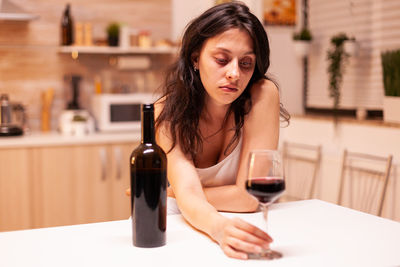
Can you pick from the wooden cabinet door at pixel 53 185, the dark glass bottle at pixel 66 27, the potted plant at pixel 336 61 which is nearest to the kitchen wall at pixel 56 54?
the dark glass bottle at pixel 66 27

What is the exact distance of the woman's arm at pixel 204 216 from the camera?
1160 mm

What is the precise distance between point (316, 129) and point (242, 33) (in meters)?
2.23

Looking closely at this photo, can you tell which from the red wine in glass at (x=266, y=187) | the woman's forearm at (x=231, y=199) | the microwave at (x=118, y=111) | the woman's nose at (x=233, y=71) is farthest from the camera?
the microwave at (x=118, y=111)

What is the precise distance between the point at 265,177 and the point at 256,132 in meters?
0.66

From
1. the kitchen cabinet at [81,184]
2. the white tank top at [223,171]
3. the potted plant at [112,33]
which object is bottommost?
the kitchen cabinet at [81,184]

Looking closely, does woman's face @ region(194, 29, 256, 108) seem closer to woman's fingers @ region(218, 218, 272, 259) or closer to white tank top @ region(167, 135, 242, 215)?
white tank top @ region(167, 135, 242, 215)

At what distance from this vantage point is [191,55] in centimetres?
178

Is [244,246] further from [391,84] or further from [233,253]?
[391,84]

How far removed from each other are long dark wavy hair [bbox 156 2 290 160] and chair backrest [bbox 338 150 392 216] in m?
1.44

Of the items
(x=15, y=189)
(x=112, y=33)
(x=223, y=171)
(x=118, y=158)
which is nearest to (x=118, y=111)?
(x=118, y=158)

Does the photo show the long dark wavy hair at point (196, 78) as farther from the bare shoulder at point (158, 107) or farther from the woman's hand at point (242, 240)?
the woman's hand at point (242, 240)

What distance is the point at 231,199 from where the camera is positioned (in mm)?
1656

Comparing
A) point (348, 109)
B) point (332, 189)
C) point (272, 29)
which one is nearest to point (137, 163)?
point (332, 189)

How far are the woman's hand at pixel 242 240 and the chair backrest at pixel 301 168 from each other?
2367mm
